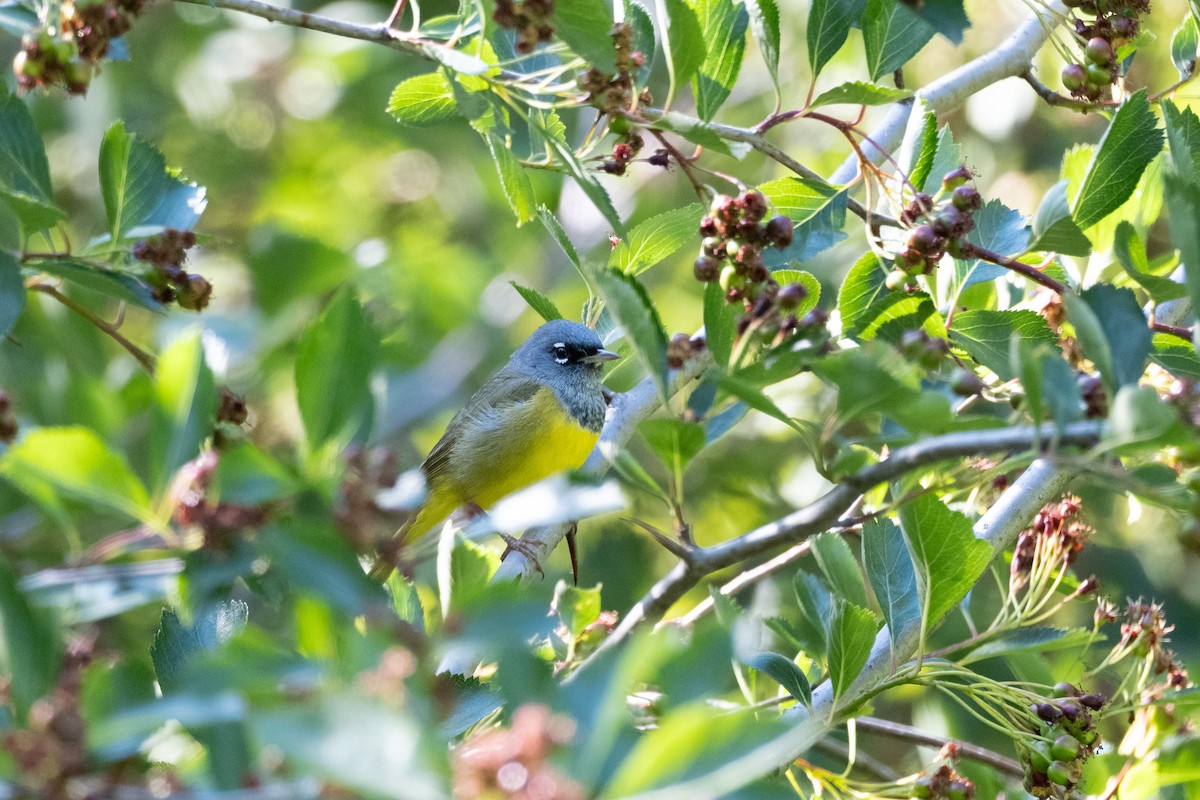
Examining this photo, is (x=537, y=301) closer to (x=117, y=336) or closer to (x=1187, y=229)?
(x=117, y=336)

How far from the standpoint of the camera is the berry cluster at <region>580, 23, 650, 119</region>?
1.99m

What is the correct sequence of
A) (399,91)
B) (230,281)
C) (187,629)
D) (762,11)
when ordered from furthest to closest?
(230,281) < (399,91) < (762,11) < (187,629)

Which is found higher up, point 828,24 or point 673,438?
point 828,24

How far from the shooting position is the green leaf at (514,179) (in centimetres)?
232

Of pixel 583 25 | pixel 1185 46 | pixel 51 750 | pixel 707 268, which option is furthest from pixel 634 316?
pixel 1185 46

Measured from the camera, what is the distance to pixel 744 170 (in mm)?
6988

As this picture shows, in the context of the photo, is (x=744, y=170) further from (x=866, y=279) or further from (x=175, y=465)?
(x=175, y=465)

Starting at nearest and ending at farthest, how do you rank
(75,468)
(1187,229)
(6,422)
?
(75,468), (1187,229), (6,422)

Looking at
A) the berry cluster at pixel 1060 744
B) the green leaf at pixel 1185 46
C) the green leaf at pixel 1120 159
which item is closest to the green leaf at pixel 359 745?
the berry cluster at pixel 1060 744

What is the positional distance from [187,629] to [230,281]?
175 inches

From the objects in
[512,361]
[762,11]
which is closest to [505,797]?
[762,11]

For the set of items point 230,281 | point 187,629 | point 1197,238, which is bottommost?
point 230,281

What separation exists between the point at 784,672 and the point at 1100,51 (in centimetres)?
140

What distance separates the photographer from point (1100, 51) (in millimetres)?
2330
